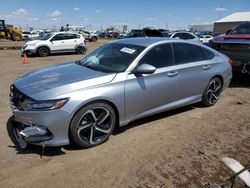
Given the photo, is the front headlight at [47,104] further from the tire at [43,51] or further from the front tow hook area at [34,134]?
the tire at [43,51]

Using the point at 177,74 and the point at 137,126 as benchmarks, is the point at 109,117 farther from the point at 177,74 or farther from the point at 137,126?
the point at 177,74

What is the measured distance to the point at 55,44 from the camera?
16234 mm

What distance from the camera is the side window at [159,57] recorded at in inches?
172

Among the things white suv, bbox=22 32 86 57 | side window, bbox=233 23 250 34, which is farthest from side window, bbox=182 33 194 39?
side window, bbox=233 23 250 34

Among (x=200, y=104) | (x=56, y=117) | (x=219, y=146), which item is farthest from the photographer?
(x=200, y=104)

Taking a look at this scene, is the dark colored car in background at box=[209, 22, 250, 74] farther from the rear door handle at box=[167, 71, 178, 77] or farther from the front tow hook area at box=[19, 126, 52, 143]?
the front tow hook area at box=[19, 126, 52, 143]

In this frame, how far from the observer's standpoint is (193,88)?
5.14m

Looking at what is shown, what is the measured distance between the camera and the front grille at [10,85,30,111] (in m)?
3.55

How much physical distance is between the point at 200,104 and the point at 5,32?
114ft

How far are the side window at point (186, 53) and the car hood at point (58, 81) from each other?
1558 millimetres

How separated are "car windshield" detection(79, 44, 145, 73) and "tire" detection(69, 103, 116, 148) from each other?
72cm

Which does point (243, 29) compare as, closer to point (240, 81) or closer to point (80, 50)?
point (240, 81)

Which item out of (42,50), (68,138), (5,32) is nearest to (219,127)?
(68,138)

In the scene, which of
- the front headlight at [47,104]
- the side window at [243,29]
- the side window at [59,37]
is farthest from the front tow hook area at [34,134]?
the side window at [59,37]
